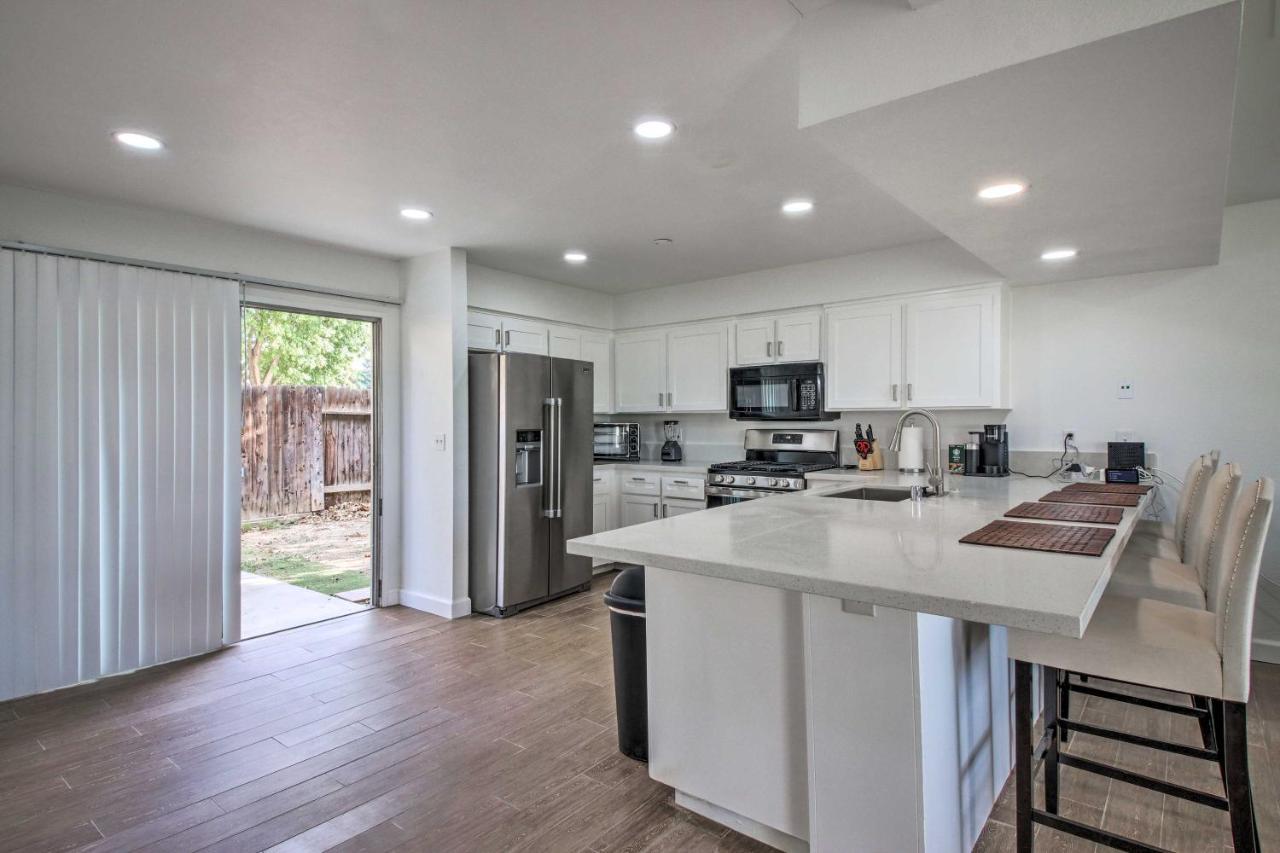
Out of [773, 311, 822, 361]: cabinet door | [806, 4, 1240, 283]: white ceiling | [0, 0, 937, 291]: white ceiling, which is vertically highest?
[0, 0, 937, 291]: white ceiling

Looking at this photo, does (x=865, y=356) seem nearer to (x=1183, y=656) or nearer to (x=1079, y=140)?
(x=1079, y=140)

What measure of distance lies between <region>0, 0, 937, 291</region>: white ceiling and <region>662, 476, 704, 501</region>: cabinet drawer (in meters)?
1.95

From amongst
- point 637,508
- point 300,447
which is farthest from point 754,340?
point 300,447

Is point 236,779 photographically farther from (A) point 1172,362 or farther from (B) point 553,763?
(A) point 1172,362

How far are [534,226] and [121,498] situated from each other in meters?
2.59

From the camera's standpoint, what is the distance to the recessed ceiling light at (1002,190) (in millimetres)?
2240

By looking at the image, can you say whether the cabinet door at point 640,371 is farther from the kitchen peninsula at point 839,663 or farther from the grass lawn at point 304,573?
the kitchen peninsula at point 839,663

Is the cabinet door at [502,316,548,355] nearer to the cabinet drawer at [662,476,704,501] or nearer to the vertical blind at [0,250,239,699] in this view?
the cabinet drawer at [662,476,704,501]

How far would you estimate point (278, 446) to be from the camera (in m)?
6.23

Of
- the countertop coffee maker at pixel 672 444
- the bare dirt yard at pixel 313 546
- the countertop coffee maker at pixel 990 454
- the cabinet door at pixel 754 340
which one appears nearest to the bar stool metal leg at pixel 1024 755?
the countertop coffee maker at pixel 990 454

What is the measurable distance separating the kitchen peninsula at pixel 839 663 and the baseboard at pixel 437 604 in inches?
97.8

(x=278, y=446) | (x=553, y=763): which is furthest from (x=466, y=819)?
(x=278, y=446)

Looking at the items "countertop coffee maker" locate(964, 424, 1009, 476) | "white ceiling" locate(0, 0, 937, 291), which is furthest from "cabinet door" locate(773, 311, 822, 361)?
"countertop coffee maker" locate(964, 424, 1009, 476)

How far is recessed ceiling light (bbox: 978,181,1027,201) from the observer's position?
2240 mm
